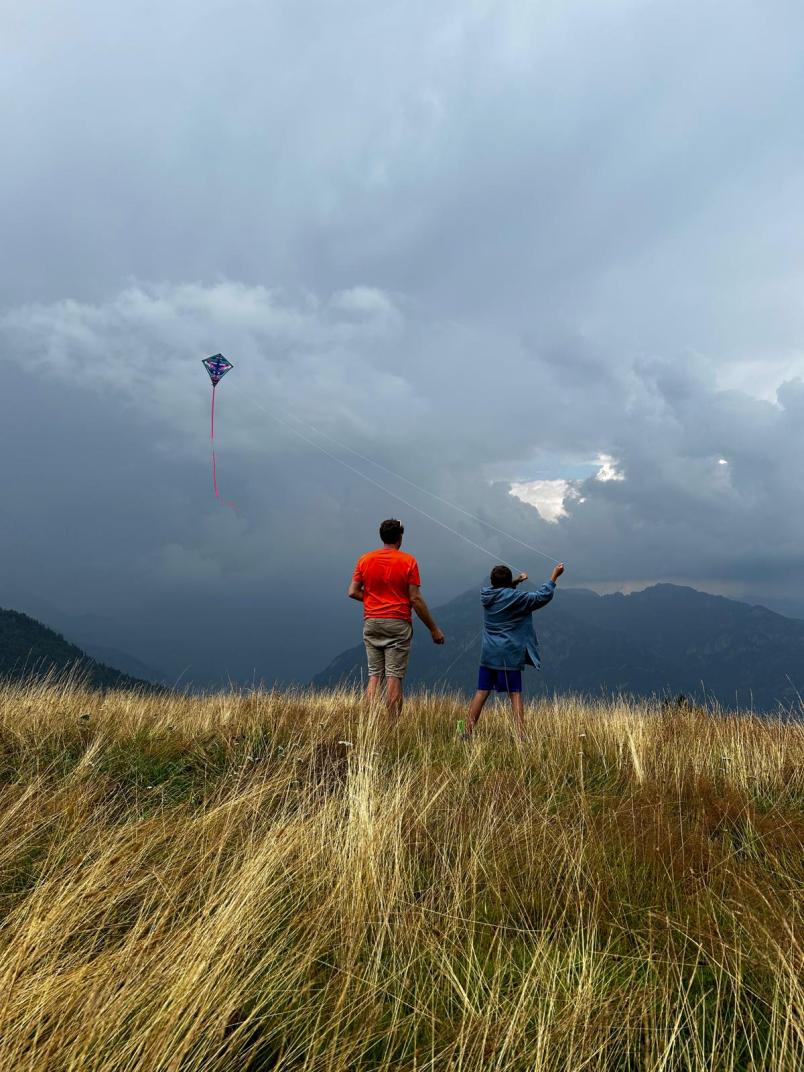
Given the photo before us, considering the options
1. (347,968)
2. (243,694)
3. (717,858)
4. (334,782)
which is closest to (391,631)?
(334,782)

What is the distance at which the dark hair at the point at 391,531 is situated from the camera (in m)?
7.43

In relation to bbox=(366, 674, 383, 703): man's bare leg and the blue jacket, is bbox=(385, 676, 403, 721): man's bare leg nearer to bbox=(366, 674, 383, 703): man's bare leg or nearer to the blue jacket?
bbox=(366, 674, 383, 703): man's bare leg

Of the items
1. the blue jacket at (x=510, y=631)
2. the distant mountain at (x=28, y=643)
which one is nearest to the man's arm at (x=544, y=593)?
the blue jacket at (x=510, y=631)

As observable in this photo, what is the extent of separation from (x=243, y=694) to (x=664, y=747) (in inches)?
263

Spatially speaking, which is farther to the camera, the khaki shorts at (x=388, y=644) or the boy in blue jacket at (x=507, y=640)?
Result: the khaki shorts at (x=388, y=644)

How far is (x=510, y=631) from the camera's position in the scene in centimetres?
739

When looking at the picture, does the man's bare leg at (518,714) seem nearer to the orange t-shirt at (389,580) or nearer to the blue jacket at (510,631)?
the blue jacket at (510,631)

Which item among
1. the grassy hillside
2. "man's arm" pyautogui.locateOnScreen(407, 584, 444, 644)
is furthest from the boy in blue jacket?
the grassy hillside

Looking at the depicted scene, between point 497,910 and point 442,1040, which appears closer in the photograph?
point 442,1040

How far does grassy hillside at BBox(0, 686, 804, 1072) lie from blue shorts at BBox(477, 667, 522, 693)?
2.49 m

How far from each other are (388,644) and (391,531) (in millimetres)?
1450

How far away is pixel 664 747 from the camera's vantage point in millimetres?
5555

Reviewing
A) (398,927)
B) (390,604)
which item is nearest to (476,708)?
(390,604)

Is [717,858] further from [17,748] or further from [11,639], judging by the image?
[11,639]
